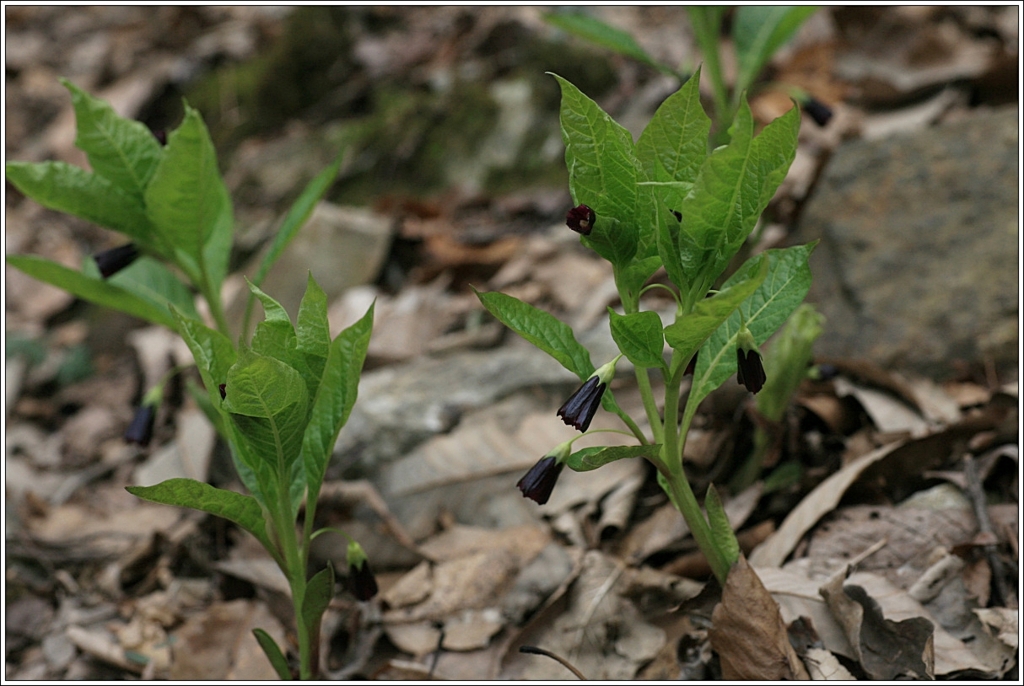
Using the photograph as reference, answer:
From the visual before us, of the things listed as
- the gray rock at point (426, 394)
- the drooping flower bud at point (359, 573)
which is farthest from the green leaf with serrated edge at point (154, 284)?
the drooping flower bud at point (359, 573)

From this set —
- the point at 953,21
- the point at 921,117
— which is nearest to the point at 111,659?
the point at 921,117

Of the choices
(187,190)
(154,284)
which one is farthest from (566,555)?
(154,284)

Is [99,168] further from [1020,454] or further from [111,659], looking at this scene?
[1020,454]

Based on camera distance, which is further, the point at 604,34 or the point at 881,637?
the point at 604,34

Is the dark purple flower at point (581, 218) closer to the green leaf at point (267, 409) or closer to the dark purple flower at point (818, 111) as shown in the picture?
the green leaf at point (267, 409)

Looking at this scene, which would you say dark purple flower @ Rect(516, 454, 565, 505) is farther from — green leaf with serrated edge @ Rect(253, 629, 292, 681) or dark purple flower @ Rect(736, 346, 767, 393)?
green leaf with serrated edge @ Rect(253, 629, 292, 681)

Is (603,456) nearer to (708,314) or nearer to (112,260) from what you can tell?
(708,314)
